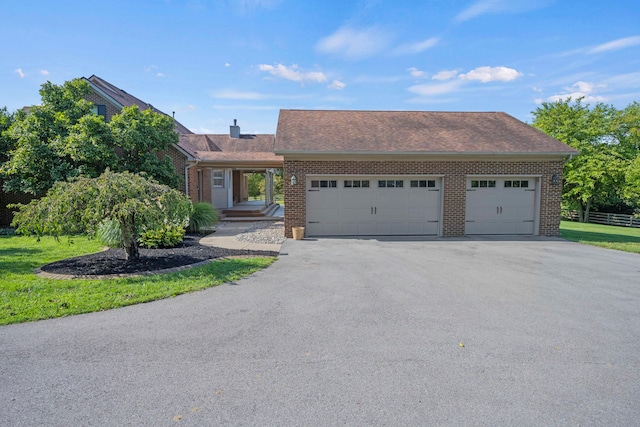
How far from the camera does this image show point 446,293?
21.4 ft

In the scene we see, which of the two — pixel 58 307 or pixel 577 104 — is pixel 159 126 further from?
pixel 577 104

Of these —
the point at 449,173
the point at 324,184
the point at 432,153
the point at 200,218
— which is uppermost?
the point at 432,153

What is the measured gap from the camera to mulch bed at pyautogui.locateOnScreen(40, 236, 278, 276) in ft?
24.9

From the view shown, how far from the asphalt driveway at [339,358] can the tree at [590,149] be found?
26350 mm

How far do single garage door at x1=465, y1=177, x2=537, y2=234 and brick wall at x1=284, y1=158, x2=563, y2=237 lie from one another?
0.30m

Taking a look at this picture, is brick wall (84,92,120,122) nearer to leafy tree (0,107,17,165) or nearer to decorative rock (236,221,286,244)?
leafy tree (0,107,17,165)

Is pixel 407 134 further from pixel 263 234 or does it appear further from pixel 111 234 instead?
pixel 111 234

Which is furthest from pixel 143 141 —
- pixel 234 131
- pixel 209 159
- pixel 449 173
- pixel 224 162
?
pixel 234 131

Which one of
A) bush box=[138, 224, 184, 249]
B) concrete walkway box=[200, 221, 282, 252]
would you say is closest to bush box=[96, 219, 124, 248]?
bush box=[138, 224, 184, 249]

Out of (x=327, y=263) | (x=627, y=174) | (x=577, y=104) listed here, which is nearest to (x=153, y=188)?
(x=327, y=263)

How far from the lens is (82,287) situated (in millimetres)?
6430

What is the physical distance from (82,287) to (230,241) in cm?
587

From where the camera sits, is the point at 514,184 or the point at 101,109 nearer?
the point at 514,184

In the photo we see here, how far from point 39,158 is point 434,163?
14.1 meters
